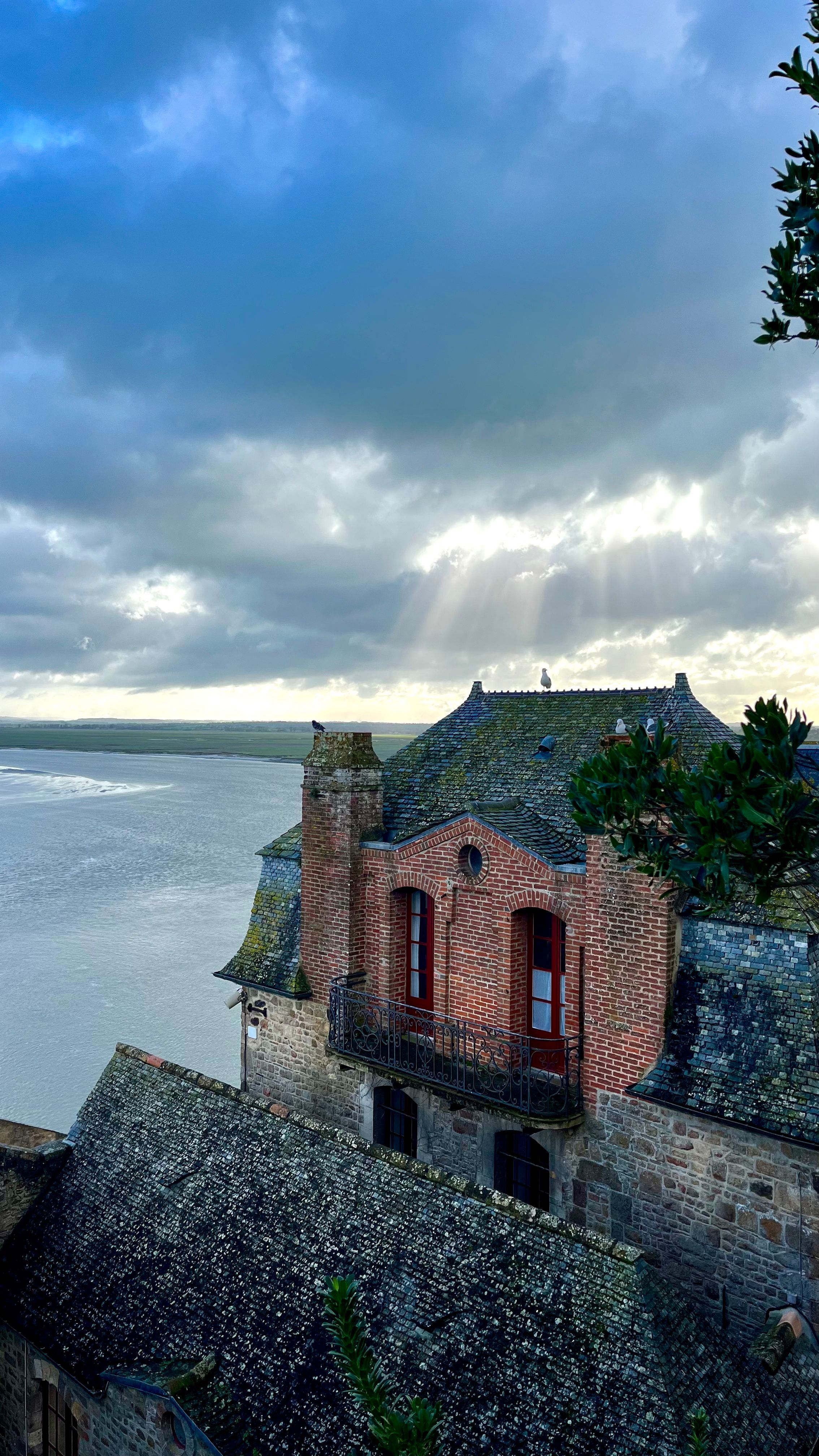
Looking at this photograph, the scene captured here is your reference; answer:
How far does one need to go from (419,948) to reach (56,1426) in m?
8.72

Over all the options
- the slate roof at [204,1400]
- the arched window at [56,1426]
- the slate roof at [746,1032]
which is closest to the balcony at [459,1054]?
the slate roof at [746,1032]

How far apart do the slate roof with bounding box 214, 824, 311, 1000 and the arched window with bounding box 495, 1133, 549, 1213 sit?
487cm

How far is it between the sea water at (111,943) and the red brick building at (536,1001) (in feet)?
61.8

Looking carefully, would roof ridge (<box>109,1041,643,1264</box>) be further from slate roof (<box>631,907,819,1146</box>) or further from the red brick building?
slate roof (<box>631,907,819,1146</box>)

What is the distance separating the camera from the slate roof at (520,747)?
15.7m

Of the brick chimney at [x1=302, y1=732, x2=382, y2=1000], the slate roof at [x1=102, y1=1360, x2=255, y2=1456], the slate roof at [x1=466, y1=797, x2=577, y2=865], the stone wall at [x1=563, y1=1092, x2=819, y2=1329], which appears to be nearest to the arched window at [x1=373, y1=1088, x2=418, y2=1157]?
the brick chimney at [x1=302, y1=732, x2=382, y2=1000]

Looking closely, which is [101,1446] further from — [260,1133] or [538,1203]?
[538,1203]

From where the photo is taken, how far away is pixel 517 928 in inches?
584

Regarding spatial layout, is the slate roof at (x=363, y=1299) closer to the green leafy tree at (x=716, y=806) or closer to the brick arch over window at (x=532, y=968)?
the brick arch over window at (x=532, y=968)

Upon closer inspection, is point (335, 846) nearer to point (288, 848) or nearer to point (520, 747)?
point (288, 848)

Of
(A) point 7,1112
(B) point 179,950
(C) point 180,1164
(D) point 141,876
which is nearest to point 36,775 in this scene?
(D) point 141,876

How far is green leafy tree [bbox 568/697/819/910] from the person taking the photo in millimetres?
7238

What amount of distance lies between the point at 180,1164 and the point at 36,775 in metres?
182

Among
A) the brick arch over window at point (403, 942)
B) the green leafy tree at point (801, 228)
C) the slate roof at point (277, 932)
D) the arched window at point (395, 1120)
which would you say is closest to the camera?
the green leafy tree at point (801, 228)
